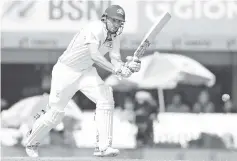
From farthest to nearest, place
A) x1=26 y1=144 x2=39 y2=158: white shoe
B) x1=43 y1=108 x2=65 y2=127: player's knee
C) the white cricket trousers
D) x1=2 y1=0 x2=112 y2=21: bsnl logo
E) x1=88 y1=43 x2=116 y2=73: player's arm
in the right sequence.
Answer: x1=2 y1=0 x2=112 y2=21: bsnl logo → x1=26 y1=144 x2=39 y2=158: white shoe → x1=43 y1=108 x2=65 y2=127: player's knee → the white cricket trousers → x1=88 y1=43 x2=116 y2=73: player's arm

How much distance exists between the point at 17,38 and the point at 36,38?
343mm

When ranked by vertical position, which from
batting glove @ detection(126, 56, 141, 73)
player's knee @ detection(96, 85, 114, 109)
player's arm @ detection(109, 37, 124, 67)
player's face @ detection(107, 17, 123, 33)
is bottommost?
player's knee @ detection(96, 85, 114, 109)

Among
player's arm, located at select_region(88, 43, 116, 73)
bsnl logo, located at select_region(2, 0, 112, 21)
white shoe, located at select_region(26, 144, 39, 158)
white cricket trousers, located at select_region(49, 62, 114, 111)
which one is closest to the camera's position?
player's arm, located at select_region(88, 43, 116, 73)

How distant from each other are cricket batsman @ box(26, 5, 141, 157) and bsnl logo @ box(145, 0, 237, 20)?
5446 mm

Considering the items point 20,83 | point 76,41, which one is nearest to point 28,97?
point 20,83

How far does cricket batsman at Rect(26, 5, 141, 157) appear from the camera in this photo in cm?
805

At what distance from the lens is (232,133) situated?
1270cm

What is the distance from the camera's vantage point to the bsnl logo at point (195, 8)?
13.6 metres

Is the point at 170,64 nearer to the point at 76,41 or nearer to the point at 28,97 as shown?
the point at 28,97

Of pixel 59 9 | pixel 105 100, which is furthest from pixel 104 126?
pixel 59 9

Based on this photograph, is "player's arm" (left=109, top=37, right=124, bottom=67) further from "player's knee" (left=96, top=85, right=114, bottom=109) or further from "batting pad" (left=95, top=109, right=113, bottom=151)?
"batting pad" (left=95, top=109, right=113, bottom=151)

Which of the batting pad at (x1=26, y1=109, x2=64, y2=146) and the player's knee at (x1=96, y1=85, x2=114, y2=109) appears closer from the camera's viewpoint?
the player's knee at (x1=96, y1=85, x2=114, y2=109)

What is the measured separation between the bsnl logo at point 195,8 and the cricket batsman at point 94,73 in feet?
17.9

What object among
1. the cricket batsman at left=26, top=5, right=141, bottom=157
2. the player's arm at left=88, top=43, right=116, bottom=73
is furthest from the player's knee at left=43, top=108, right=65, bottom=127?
the player's arm at left=88, top=43, right=116, bottom=73
